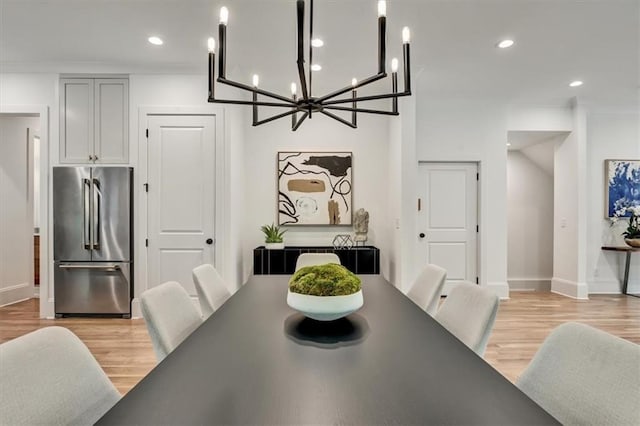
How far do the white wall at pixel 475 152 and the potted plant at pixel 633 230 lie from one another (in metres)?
1.75

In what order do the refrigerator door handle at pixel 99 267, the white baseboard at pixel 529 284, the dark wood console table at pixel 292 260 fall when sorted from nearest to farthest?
the refrigerator door handle at pixel 99 267, the dark wood console table at pixel 292 260, the white baseboard at pixel 529 284

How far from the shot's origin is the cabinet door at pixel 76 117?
3518 millimetres

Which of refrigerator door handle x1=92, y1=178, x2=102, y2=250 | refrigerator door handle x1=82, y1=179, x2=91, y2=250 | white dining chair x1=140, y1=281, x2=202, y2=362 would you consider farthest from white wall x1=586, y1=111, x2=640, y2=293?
refrigerator door handle x1=82, y1=179, x2=91, y2=250

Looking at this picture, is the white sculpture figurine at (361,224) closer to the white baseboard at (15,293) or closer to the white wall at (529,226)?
the white wall at (529,226)

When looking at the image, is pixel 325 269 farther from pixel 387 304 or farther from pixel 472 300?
pixel 472 300

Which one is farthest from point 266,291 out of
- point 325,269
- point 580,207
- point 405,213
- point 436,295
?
point 580,207

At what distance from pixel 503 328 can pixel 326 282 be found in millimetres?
2917

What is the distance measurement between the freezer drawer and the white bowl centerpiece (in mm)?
3005

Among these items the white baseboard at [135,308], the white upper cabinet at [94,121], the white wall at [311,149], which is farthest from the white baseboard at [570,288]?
the white upper cabinet at [94,121]

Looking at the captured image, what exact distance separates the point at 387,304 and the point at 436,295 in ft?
1.01

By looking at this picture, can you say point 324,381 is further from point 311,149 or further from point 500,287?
point 500,287

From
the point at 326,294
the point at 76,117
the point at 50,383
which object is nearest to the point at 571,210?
the point at 326,294

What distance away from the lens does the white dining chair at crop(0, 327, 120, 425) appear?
0.68 metres

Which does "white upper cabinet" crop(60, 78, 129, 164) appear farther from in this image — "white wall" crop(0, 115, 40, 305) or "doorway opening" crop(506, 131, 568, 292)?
"doorway opening" crop(506, 131, 568, 292)
